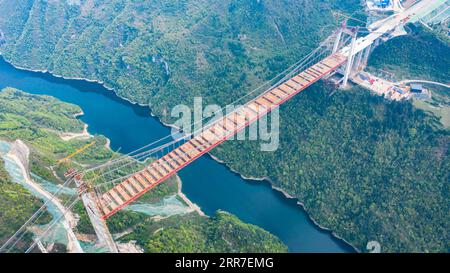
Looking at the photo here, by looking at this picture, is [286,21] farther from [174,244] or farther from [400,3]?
[174,244]

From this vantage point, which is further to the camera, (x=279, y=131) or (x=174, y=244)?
(x=279, y=131)

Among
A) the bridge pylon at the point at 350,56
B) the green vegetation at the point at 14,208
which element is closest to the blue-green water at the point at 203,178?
the bridge pylon at the point at 350,56

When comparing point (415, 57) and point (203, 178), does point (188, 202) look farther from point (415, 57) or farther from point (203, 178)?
point (415, 57)

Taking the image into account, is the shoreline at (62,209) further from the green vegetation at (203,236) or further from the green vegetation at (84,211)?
the green vegetation at (203,236)

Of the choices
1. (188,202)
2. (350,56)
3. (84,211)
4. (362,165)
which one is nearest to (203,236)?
(188,202)

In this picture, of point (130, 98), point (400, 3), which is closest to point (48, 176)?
point (130, 98)

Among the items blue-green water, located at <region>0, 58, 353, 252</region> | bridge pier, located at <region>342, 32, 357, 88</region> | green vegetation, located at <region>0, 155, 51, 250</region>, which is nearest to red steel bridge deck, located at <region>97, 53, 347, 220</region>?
bridge pier, located at <region>342, 32, 357, 88</region>

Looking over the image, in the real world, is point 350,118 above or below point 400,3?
below
